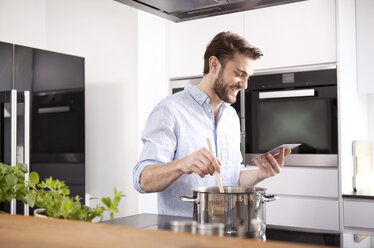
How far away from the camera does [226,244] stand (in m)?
0.62

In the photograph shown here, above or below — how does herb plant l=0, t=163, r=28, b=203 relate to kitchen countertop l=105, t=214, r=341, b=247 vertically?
above

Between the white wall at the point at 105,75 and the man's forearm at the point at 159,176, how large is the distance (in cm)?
159

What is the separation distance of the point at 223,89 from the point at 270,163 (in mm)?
398

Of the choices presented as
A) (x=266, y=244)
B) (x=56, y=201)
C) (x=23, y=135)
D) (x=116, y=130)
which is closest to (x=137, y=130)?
(x=116, y=130)

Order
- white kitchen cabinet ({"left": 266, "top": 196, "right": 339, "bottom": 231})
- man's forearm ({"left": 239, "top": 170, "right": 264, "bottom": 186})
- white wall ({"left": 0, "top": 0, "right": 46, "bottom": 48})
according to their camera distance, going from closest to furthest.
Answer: man's forearm ({"left": 239, "top": 170, "right": 264, "bottom": 186}) < white kitchen cabinet ({"left": 266, "top": 196, "right": 339, "bottom": 231}) < white wall ({"left": 0, "top": 0, "right": 46, "bottom": 48})

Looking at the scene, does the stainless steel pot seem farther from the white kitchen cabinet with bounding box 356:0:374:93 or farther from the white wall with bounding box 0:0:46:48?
the white wall with bounding box 0:0:46:48

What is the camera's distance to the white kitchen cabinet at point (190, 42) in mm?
3184

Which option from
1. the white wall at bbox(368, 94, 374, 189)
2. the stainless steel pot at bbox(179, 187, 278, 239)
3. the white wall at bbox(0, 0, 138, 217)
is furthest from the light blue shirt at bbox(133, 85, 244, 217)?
the white wall at bbox(368, 94, 374, 189)

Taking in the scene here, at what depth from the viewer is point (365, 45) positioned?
296cm

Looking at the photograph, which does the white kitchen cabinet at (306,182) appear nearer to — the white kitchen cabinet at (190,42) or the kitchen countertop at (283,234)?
the white kitchen cabinet at (190,42)

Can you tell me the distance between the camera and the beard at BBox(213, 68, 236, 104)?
2008mm

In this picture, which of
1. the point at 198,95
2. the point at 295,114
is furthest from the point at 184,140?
the point at 295,114

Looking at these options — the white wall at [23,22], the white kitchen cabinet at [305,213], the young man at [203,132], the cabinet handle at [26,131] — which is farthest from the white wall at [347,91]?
the white wall at [23,22]

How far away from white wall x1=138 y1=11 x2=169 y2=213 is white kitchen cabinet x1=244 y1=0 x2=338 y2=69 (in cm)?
70
